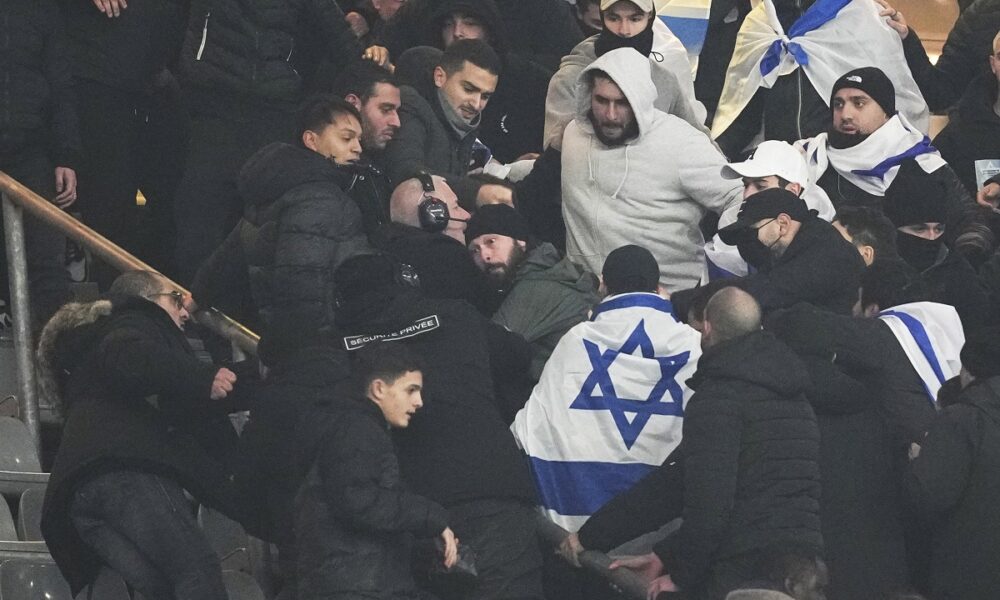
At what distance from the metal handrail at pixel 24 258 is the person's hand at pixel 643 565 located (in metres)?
2.20

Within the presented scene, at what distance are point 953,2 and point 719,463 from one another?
6.56 m

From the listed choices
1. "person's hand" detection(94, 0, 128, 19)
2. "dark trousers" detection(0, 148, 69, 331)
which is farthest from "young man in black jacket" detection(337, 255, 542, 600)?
"person's hand" detection(94, 0, 128, 19)

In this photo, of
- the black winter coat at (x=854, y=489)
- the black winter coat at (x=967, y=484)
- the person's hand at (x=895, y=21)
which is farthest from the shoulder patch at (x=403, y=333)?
the person's hand at (x=895, y=21)

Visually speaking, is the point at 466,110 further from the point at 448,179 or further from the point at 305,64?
the point at 305,64

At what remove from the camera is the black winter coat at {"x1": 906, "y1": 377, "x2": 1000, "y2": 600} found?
19.1ft

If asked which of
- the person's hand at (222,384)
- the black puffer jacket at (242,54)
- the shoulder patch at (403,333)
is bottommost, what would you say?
the person's hand at (222,384)

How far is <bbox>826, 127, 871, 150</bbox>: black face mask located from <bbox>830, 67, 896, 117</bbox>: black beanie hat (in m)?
0.16

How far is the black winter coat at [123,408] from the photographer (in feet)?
21.1

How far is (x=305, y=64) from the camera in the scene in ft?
29.7

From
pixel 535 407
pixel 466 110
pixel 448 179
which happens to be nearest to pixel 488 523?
pixel 535 407

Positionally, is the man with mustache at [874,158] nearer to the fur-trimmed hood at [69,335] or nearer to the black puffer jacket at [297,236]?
the black puffer jacket at [297,236]

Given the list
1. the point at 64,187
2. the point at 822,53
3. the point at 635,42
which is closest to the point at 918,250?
the point at 822,53

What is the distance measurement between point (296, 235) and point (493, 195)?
36.9 inches

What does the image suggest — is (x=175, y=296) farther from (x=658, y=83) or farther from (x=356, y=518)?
(x=658, y=83)
